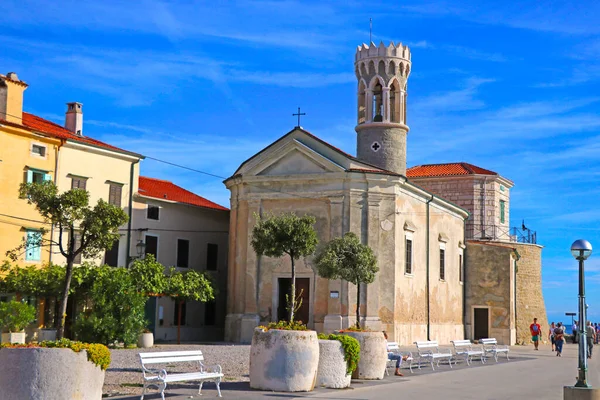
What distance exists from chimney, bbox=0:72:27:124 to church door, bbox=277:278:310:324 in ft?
45.6

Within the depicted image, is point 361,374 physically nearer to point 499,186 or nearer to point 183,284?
point 183,284

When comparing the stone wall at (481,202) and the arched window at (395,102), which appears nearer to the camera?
the arched window at (395,102)

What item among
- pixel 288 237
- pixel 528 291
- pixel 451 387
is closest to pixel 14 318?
pixel 288 237

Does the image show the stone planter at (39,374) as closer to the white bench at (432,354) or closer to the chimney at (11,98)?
the white bench at (432,354)

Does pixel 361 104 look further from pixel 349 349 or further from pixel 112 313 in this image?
pixel 349 349

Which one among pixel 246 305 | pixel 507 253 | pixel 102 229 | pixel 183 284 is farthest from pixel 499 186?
pixel 102 229

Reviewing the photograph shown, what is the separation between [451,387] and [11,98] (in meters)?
22.3

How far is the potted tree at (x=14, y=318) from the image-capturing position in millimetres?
28384

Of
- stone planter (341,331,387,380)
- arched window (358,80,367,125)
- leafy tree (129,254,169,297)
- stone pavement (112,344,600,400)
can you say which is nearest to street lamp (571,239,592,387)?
stone pavement (112,344,600,400)

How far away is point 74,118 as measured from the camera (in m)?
38.9

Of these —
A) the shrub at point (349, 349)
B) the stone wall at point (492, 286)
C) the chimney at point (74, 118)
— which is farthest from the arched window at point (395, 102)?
the shrub at point (349, 349)

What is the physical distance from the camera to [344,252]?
→ 2855 cm

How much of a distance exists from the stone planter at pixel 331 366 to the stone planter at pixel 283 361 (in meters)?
0.92

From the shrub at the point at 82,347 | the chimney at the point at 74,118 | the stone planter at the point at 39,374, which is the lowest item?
the stone planter at the point at 39,374
